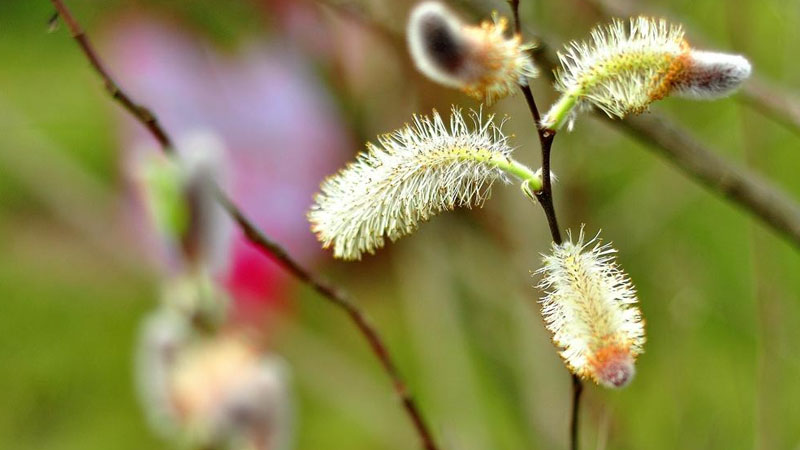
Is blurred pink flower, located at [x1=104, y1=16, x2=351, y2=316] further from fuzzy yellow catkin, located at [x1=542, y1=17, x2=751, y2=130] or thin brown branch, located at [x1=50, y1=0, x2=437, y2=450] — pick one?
fuzzy yellow catkin, located at [x1=542, y1=17, x2=751, y2=130]

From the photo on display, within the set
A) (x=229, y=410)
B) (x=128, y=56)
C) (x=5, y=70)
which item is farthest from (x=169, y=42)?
(x=229, y=410)

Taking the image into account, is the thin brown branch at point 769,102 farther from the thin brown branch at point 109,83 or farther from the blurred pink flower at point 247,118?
the blurred pink flower at point 247,118

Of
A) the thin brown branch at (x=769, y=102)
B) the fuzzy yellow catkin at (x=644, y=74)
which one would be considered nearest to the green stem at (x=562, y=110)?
the fuzzy yellow catkin at (x=644, y=74)

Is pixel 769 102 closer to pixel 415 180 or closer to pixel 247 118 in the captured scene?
pixel 415 180

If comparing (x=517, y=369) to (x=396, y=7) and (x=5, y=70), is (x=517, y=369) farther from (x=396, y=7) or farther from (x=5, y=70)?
(x=5, y=70)

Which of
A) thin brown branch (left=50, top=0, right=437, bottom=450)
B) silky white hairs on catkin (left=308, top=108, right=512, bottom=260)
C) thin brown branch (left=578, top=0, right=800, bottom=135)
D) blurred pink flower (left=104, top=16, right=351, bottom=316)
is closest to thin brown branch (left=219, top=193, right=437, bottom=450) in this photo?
thin brown branch (left=50, top=0, right=437, bottom=450)

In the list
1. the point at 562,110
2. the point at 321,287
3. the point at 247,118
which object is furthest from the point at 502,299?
the point at 247,118
